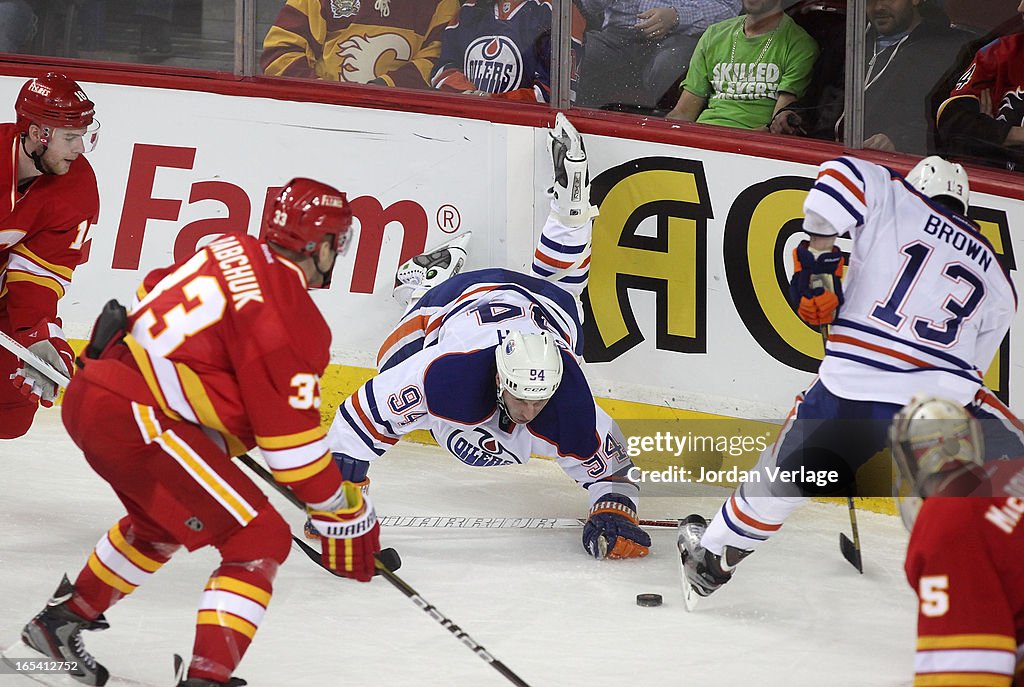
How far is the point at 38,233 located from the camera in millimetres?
3863

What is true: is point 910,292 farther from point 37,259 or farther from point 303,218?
point 37,259

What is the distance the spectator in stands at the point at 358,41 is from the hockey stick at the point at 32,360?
161 cm

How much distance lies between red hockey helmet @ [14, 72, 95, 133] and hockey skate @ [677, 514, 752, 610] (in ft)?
6.40

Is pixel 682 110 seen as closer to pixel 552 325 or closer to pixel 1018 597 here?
pixel 552 325

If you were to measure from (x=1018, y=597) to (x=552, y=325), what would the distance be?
2312mm

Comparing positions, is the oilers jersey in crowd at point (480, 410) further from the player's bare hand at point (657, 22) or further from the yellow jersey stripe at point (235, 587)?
the yellow jersey stripe at point (235, 587)

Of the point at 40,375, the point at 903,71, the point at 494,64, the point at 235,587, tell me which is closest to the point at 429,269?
the point at 494,64

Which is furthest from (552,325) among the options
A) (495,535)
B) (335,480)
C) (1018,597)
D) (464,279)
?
(1018,597)

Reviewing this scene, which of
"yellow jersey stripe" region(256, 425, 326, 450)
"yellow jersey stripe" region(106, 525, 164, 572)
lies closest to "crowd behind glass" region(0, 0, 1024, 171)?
"yellow jersey stripe" region(256, 425, 326, 450)

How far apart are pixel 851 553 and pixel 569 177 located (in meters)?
1.46

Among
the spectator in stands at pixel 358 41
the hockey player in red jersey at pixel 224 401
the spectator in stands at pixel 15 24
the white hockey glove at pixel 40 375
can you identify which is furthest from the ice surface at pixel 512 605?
the spectator in stands at pixel 15 24

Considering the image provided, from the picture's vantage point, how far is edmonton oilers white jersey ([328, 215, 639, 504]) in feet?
12.6

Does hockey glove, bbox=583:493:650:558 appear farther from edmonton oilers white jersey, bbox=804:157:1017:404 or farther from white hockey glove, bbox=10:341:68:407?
white hockey glove, bbox=10:341:68:407

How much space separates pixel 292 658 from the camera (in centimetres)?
313
